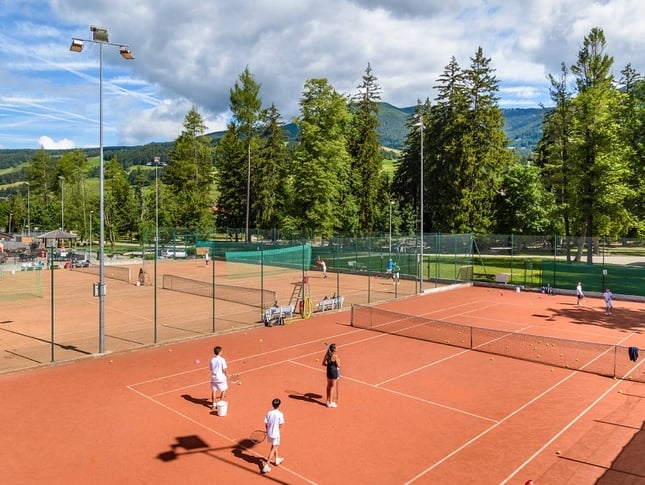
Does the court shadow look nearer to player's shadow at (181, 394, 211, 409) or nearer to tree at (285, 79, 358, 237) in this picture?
player's shadow at (181, 394, 211, 409)

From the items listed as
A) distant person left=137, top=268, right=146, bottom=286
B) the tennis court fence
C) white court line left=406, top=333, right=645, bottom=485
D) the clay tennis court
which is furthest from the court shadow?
distant person left=137, top=268, right=146, bottom=286

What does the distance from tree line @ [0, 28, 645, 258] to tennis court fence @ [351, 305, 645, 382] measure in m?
27.2

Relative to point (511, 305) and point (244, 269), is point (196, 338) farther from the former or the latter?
point (244, 269)

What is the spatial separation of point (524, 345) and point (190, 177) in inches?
2512

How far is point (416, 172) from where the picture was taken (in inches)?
2835

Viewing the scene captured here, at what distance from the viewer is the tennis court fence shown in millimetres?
16359

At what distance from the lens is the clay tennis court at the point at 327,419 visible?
9555mm

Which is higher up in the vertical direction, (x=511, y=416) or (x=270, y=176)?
(x=270, y=176)

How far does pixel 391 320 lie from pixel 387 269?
58.2ft

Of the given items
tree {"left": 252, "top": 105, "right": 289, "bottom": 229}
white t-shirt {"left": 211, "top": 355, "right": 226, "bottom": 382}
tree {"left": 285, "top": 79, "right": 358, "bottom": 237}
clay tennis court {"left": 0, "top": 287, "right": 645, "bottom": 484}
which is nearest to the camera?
clay tennis court {"left": 0, "top": 287, "right": 645, "bottom": 484}

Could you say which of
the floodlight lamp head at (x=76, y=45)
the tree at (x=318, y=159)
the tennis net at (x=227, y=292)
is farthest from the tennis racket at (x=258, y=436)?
the tree at (x=318, y=159)

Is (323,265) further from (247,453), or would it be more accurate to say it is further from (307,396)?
(247,453)

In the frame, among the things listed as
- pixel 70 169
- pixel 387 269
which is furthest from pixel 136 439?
pixel 70 169

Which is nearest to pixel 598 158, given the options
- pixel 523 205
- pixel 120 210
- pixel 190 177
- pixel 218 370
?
pixel 523 205
